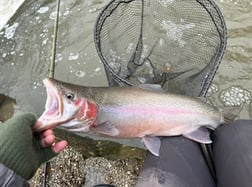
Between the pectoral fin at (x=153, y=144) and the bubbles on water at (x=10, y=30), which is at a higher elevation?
the pectoral fin at (x=153, y=144)

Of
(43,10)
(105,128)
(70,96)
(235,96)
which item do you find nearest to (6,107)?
(43,10)

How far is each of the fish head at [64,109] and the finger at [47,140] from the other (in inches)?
1.7

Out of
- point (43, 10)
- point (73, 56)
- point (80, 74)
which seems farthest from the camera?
point (43, 10)

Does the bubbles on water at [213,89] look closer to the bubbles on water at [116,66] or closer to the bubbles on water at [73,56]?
the bubbles on water at [116,66]

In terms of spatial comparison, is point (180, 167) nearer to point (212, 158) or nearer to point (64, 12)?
point (212, 158)

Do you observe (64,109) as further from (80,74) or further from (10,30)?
(10,30)

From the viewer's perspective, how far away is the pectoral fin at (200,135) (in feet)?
6.82

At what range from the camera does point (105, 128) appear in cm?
200

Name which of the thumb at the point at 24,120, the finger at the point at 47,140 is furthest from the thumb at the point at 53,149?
the thumb at the point at 24,120

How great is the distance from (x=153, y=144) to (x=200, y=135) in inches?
10.2

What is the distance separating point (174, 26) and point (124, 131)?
3.90 feet

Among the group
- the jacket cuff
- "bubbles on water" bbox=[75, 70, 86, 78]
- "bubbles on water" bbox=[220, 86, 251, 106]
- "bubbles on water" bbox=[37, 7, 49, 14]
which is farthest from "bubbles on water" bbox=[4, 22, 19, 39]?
the jacket cuff

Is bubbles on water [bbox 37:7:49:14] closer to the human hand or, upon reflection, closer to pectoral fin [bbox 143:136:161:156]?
pectoral fin [bbox 143:136:161:156]

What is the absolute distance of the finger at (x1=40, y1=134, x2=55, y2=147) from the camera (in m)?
1.71
